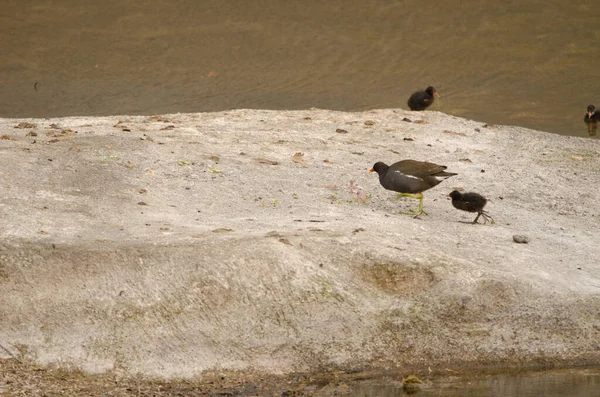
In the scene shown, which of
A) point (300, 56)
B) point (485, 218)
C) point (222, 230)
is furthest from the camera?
point (300, 56)

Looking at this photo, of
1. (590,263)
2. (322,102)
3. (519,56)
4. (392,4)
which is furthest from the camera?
(392,4)

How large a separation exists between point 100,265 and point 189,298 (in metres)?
0.70

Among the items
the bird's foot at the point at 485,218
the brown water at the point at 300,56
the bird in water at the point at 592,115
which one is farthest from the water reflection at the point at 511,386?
the brown water at the point at 300,56

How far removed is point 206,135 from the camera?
11.3m

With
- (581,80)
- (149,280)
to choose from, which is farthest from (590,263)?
(581,80)

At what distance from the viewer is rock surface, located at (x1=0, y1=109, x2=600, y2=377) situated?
21.8ft

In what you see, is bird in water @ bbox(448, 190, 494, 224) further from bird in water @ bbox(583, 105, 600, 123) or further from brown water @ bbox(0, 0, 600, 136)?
brown water @ bbox(0, 0, 600, 136)

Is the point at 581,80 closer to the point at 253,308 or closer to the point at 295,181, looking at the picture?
the point at 295,181

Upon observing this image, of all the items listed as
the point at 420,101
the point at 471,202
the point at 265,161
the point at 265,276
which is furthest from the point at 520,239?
the point at 420,101

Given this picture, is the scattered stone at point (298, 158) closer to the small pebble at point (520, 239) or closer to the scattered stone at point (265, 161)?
the scattered stone at point (265, 161)

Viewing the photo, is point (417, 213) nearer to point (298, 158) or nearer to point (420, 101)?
point (298, 158)

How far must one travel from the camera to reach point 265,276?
23.1ft

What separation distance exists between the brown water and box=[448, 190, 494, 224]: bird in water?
830 centimetres

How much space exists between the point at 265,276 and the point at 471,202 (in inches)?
102
